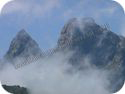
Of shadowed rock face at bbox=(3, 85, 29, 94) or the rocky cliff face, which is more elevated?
the rocky cliff face

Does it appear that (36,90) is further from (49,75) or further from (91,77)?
(91,77)

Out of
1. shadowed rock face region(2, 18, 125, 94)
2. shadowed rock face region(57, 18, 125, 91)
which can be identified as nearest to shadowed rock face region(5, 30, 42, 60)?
shadowed rock face region(2, 18, 125, 94)

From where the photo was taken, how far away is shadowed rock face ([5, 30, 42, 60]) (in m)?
2.57

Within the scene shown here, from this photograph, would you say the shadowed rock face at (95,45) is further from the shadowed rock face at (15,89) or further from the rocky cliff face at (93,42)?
the shadowed rock face at (15,89)

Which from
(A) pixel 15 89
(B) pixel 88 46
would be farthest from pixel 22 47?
(B) pixel 88 46

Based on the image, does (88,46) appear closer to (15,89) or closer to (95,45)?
(95,45)

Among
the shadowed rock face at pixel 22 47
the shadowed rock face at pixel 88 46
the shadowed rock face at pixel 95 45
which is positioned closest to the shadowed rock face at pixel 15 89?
the shadowed rock face at pixel 88 46

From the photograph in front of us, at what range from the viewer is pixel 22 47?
8.43ft

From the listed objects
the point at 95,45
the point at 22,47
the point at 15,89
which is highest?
the point at 22,47

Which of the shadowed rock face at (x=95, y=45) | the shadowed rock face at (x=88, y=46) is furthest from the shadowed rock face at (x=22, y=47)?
the shadowed rock face at (x=95, y=45)

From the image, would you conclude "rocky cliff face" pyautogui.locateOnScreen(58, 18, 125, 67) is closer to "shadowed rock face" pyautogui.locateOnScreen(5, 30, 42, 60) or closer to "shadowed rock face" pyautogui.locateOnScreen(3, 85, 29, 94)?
"shadowed rock face" pyautogui.locateOnScreen(5, 30, 42, 60)

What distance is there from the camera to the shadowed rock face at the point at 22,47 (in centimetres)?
257

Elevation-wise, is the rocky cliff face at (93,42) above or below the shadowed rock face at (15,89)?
above

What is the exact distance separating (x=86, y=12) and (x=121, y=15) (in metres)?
0.25
